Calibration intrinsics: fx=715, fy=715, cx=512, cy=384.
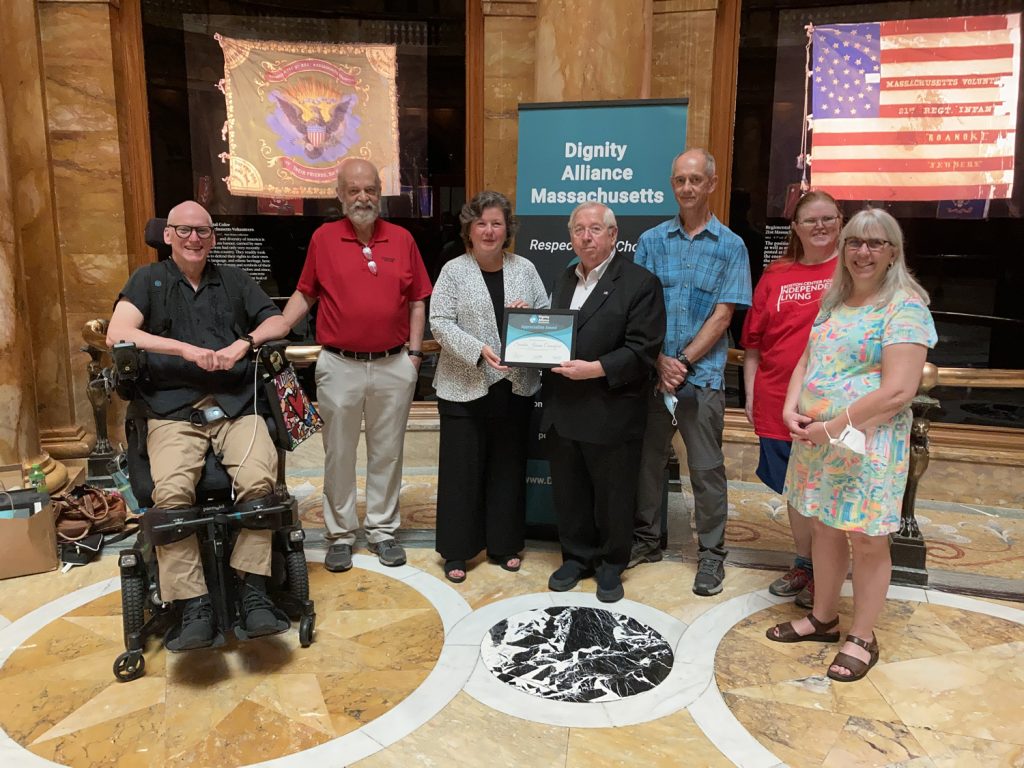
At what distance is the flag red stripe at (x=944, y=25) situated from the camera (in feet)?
14.4

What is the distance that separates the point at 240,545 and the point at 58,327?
3006 mm

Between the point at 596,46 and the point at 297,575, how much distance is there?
10.1 ft

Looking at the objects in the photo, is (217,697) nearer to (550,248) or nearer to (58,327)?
(550,248)

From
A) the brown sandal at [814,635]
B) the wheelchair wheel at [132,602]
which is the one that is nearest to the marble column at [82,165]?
the wheelchair wheel at [132,602]

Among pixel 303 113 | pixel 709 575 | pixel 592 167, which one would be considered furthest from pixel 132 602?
pixel 303 113

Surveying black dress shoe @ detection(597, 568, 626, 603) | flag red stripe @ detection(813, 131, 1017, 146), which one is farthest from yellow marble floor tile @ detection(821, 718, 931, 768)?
flag red stripe @ detection(813, 131, 1017, 146)

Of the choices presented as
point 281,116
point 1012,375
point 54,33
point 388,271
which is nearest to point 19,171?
point 54,33

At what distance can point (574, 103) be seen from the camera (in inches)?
133

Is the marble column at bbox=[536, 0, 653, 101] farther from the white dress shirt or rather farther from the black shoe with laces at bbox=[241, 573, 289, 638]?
the black shoe with laces at bbox=[241, 573, 289, 638]

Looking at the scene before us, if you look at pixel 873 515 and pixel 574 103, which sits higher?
pixel 574 103

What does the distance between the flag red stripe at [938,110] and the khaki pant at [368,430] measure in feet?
11.7

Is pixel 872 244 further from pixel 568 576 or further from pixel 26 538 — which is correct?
pixel 26 538

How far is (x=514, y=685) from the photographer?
2479 millimetres

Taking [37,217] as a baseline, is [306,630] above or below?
below
